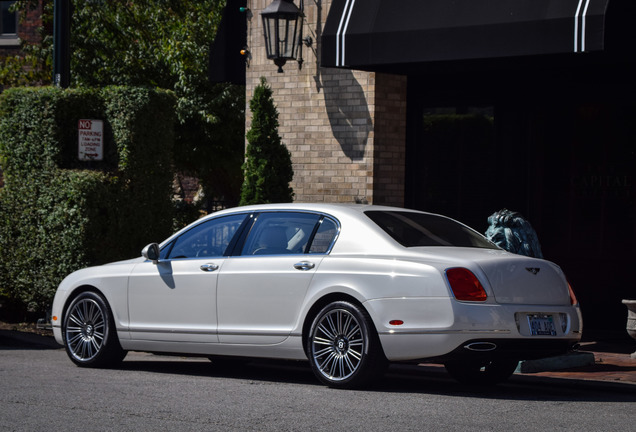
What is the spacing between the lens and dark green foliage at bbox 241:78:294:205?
14.0 m

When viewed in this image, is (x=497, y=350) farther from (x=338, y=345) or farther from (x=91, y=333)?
(x=91, y=333)

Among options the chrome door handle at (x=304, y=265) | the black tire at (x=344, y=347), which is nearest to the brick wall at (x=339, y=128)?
the chrome door handle at (x=304, y=265)

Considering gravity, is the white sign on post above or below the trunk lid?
above

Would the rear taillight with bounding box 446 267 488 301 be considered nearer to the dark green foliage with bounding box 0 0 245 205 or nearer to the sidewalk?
the sidewalk

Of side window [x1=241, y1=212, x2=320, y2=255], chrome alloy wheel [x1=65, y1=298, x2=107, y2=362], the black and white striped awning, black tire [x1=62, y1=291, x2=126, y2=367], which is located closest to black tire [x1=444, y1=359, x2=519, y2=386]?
side window [x1=241, y1=212, x2=320, y2=255]

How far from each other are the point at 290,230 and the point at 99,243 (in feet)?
18.3

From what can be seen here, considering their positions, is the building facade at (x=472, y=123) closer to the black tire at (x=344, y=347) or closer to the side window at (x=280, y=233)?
the side window at (x=280, y=233)

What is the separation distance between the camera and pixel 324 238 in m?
8.96

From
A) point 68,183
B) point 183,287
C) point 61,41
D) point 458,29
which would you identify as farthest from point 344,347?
point 61,41

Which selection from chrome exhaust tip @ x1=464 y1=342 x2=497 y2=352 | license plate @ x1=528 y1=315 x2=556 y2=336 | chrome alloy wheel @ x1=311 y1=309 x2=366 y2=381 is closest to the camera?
chrome exhaust tip @ x1=464 y1=342 x2=497 y2=352

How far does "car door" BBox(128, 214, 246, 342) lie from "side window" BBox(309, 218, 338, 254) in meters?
0.92

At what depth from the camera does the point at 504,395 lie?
28.1ft

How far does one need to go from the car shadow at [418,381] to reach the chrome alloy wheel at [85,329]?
352mm

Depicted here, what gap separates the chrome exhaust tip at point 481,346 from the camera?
8000 millimetres
